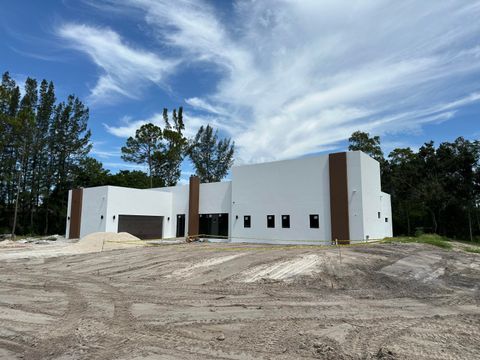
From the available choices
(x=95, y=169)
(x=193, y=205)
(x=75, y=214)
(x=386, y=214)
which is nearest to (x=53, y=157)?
(x=95, y=169)

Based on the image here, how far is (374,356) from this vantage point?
4668 mm

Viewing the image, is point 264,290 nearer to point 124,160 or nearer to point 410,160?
point 410,160

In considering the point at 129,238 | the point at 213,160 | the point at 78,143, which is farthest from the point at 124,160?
the point at 129,238

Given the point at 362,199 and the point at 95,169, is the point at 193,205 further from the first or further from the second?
the point at 95,169

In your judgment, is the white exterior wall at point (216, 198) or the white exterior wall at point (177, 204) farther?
the white exterior wall at point (177, 204)

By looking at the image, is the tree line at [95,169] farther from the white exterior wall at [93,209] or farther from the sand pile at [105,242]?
the sand pile at [105,242]

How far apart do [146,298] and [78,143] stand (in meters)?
39.8

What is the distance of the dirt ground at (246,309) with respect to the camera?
16.4ft

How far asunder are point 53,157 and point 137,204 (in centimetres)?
2067

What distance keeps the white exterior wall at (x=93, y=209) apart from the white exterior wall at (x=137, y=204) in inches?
20.5

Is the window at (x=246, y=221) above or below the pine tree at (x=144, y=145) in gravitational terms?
below

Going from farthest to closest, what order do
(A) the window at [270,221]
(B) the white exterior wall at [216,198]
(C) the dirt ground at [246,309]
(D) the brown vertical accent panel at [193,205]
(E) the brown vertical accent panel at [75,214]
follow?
1. (D) the brown vertical accent panel at [193,205]
2. (E) the brown vertical accent panel at [75,214]
3. (B) the white exterior wall at [216,198]
4. (A) the window at [270,221]
5. (C) the dirt ground at [246,309]

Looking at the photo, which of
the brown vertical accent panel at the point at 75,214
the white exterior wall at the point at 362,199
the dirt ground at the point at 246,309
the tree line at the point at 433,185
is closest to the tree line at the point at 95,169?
the tree line at the point at 433,185

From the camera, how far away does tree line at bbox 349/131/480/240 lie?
35875 millimetres
